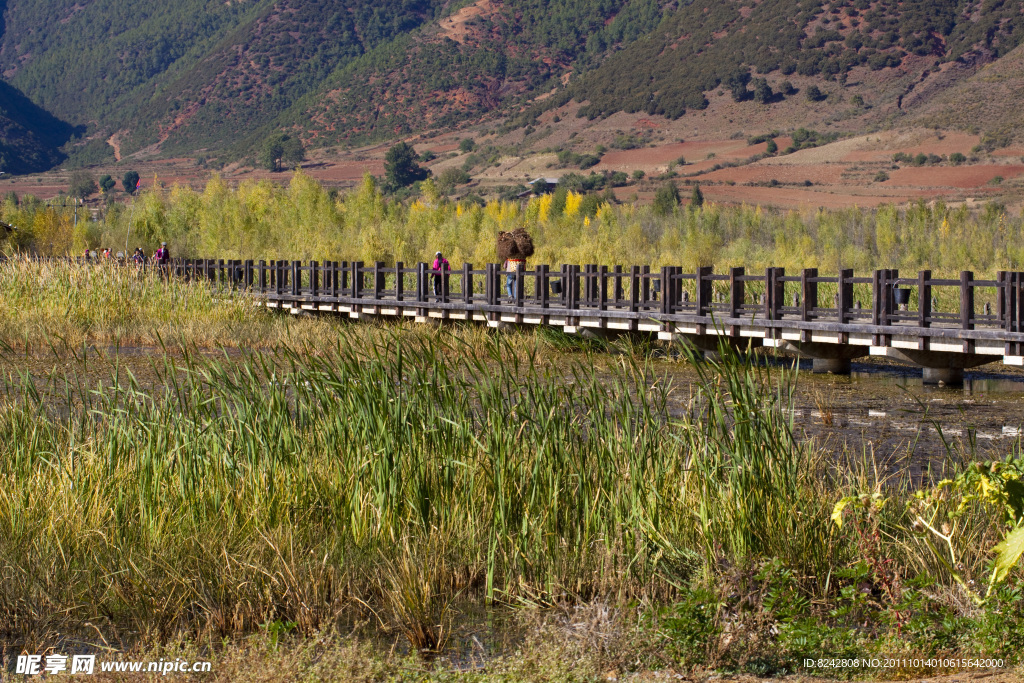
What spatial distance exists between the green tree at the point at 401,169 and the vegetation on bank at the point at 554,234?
2506 inches

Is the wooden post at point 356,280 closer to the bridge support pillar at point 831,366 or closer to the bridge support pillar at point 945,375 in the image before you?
the bridge support pillar at point 831,366

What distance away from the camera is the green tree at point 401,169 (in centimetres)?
11894

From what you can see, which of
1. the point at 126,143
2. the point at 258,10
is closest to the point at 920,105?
the point at 126,143

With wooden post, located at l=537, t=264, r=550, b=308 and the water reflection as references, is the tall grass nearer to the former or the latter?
the water reflection

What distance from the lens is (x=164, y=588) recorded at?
5227 mm

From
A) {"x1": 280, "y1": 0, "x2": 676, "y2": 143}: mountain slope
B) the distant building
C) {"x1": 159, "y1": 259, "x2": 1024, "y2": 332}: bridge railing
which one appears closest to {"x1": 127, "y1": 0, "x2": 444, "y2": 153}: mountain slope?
{"x1": 280, "y1": 0, "x2": 676, "y2": 143}: mountain slope

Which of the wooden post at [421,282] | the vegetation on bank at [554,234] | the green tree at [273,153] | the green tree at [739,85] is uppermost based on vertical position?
the green tree at [739,85]

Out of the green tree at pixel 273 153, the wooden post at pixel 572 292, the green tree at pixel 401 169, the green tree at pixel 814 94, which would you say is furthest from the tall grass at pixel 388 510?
the green tree at pixel 273 153

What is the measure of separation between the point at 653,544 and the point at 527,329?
54.7 feet

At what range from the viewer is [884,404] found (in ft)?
47.2

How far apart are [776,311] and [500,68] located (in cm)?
14918

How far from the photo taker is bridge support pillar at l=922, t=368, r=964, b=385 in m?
16.3

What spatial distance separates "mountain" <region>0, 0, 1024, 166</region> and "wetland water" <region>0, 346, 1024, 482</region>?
279 ft

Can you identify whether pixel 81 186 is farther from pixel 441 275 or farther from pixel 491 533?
pixel 491 533
